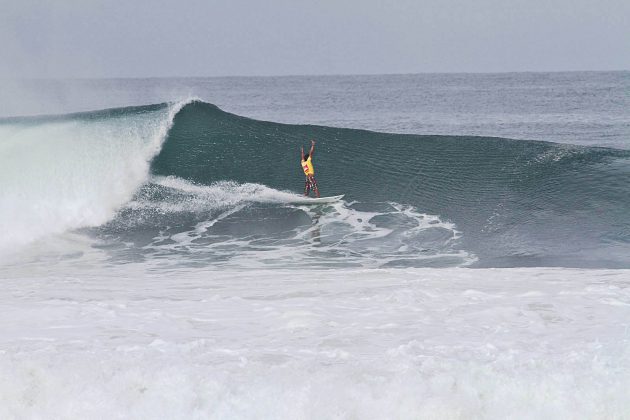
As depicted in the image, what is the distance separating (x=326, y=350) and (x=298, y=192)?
10730mm

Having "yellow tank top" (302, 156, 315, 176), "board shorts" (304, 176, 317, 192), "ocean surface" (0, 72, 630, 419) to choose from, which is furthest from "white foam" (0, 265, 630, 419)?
"board shorts" (304, 176, 317, 192)

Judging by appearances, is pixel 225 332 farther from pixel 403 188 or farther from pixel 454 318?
pixel 403 188

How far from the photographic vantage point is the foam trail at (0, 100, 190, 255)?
559 inches

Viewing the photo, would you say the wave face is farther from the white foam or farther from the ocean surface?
the white foam

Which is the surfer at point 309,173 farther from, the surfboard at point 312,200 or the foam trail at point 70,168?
the foam trail at point 70,168

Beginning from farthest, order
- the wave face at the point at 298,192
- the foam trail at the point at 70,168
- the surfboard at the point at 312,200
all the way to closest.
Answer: the surfboard at the point at 312,200, the foam trail at the point at 70,168, the wave face at the point at 298,192

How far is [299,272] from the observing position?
978 centimetres

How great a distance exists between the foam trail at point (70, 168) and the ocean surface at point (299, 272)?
7 centimetres

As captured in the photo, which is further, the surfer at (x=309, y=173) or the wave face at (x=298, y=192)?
the surfer at (x=309, y=173)

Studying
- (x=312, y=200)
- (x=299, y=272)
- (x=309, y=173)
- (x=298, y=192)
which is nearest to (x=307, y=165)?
(x=309, y=173)

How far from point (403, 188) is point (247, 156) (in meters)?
4.60

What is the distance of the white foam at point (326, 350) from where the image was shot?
16.5 ft

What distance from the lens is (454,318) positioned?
676 cm

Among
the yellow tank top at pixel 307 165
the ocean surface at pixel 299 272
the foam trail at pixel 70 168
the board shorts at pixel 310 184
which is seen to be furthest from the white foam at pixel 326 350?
the board shorts at pixel 310 184
